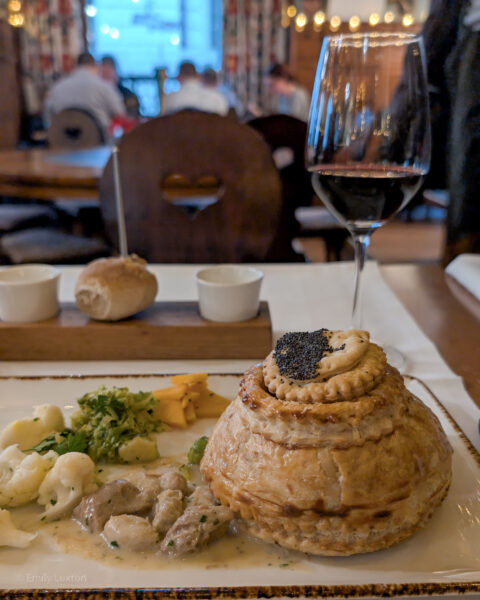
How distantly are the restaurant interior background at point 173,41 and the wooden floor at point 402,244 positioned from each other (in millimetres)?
71

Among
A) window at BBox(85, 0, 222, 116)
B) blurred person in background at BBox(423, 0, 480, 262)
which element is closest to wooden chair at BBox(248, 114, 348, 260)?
blurred person in background at BBox(423, 0, 480, 262)

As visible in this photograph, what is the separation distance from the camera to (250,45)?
10.9 meters

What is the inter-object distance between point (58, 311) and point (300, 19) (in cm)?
1007

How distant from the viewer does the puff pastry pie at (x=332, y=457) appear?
809 millimetres

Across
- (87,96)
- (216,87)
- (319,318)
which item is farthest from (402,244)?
(319,318)

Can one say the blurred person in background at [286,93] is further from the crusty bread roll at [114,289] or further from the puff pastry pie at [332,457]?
the puff pastry pie at [332,457]

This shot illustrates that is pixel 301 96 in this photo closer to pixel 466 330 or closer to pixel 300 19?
pixel 300 19

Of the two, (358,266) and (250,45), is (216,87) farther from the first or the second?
(358,266)

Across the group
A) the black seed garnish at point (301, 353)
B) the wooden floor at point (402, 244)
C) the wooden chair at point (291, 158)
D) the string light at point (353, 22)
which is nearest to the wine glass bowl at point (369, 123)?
the black seed garnish at point (301, 353)

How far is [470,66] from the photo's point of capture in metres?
2.08

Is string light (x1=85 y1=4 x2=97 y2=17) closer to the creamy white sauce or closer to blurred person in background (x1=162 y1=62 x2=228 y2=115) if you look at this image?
blurred person in background (x1=162 y1=62 x2=228 y2=115)

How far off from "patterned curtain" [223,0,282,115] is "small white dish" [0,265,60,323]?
9896 mm

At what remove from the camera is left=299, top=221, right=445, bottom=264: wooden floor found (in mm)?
7121

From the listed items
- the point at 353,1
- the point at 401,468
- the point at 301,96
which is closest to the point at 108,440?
the point at 401,468
